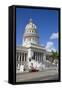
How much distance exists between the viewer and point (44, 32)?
2.65 meters

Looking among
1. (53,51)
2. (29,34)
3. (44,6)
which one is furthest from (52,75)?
(44,6)

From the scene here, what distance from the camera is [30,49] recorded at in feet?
8.55

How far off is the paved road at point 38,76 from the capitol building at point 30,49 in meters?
0.07

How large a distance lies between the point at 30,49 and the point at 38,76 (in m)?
0.22

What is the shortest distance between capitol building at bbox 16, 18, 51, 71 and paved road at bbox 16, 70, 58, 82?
2.7 inches

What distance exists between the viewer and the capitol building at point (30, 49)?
257cm

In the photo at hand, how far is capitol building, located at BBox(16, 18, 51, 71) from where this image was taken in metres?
2.57

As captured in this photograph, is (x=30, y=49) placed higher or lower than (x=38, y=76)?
higher

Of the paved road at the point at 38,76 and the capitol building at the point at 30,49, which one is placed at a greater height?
the capitol building at the point at 30,49

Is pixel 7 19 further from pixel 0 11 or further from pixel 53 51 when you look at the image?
pixel 53 51

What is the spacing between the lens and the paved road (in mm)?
2568

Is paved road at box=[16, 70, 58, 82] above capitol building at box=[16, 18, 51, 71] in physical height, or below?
below
